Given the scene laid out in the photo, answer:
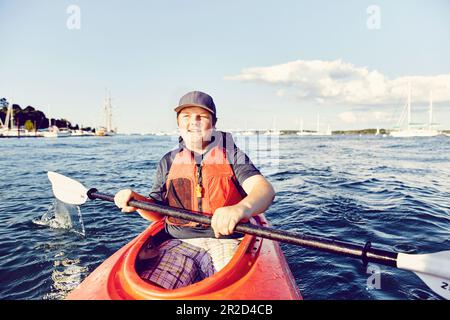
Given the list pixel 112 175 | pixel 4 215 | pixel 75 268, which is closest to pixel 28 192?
pixel 4 215

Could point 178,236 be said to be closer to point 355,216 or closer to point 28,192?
point 355,216

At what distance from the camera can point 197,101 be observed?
2885 mm

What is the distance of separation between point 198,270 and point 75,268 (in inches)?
97.9

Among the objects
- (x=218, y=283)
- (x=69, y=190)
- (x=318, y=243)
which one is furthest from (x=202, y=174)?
(x=69, y=190)

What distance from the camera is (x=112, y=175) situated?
12.8 metres

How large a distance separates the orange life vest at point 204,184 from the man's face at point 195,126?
137 mm

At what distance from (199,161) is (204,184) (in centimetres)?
25

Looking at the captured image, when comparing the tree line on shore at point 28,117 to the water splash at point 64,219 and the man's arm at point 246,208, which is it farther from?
the man's arm at point 246,208

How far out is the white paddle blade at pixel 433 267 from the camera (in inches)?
88.6

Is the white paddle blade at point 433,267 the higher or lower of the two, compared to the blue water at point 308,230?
higher

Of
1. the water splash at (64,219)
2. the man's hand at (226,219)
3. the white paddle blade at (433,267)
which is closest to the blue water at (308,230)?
the water splash at (64,219)

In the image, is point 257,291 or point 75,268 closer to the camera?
point 257,291

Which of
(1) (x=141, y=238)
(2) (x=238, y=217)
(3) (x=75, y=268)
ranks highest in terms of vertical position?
(2) (x=238, y=217)

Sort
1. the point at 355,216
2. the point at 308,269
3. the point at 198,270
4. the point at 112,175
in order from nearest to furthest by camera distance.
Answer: the point at 198,270 → the point at 308,269 → the point at 355,216 → the point at 112,175
